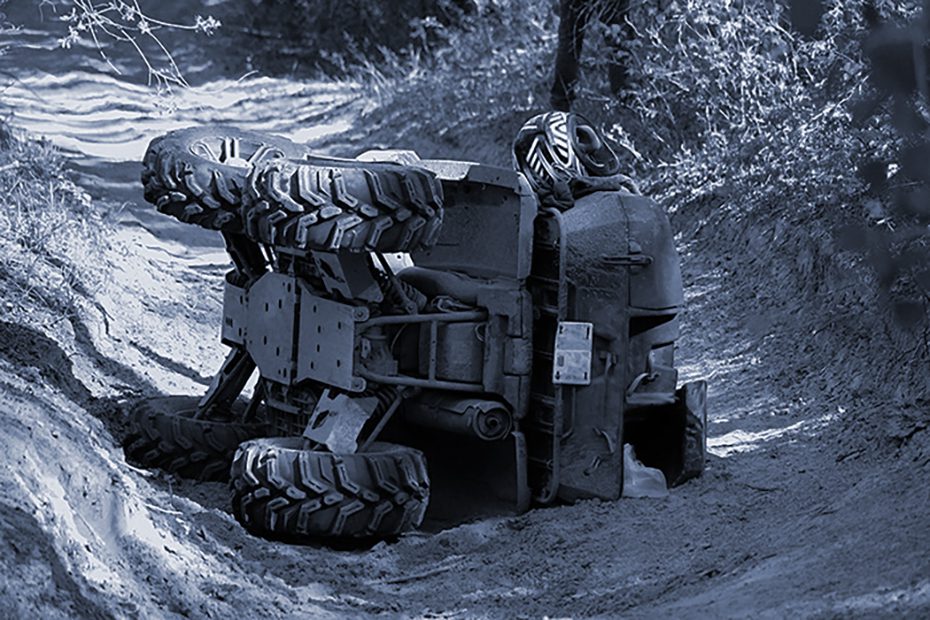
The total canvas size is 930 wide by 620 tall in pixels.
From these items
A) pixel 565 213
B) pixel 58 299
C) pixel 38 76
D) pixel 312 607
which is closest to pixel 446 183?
pixel 565 213

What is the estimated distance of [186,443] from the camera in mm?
6785

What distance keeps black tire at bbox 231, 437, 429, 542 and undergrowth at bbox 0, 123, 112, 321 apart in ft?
7.70

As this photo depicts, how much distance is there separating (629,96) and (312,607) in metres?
9.43

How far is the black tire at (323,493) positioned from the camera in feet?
19.1

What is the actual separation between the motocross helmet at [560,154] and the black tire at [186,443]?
1653 mm

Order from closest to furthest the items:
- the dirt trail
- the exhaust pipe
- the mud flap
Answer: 1. the dirt trail
2. the exhaust pipe
3. the mud flap

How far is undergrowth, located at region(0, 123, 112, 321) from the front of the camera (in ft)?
A: 27.7

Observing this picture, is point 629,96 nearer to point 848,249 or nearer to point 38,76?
point 38,76

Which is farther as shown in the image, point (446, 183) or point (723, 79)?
point (723, 79)

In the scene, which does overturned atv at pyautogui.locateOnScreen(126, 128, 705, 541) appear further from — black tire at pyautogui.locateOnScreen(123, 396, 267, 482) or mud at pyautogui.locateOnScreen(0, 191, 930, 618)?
mud at pyautogui.locateOnScreen(0, 191, 930, 618)

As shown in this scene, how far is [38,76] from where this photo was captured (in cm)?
1875

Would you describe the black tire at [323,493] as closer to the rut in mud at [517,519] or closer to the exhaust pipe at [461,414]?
the rut in mud at [517,519]

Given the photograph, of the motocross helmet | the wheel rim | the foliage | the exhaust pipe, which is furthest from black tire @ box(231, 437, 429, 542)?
the foliage

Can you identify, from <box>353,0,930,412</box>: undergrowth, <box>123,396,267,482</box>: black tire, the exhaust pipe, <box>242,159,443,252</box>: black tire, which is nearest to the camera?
<box>242,159,443,252</box>: black tire
